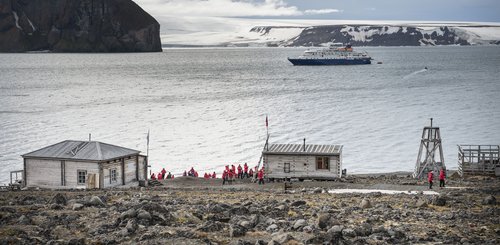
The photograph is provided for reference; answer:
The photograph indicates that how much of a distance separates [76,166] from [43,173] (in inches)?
77.7

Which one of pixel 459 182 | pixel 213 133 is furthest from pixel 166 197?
pixel 213 133

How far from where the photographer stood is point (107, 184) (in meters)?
35.4

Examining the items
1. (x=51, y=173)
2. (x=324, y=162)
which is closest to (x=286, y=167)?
(x=324, y=162)

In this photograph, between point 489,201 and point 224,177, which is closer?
point 489,201

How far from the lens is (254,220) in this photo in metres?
20.1

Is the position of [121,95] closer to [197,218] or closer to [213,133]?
[213,133]

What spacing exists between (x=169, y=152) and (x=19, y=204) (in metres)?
30.2

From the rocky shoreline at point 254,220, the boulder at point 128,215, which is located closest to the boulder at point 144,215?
the rocky shoreline at point 254,220

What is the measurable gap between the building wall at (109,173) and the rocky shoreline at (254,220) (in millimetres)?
7464

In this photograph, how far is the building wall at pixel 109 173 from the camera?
35.1 metres

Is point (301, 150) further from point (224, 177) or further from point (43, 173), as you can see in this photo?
point (43, 173)

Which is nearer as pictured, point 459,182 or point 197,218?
point 197,218

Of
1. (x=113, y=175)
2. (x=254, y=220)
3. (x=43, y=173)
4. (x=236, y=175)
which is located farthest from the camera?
(x=236, y=175)

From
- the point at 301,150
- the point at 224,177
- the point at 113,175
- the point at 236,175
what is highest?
the point at 301,150
